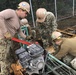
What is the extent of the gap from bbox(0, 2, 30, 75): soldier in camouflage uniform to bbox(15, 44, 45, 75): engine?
17.1 inches

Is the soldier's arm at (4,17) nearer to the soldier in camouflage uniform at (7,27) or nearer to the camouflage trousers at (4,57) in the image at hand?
the soldier in camouflage uniform at (7,27)

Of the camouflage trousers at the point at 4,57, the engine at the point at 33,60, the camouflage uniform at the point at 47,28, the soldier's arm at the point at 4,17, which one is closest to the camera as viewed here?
the soldier's arm at the point at 4,17

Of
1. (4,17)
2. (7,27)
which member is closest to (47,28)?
(7,27)

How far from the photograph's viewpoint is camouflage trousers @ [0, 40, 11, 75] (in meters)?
4.31

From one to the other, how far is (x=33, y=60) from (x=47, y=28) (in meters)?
1.81

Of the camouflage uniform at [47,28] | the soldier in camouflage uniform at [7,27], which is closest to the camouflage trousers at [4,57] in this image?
the soldier in camouflage uniform at [7,27]

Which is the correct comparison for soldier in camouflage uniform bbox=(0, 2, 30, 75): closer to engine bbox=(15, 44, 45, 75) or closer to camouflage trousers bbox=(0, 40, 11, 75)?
camouflage trousers bbox=(0, 40, 11, 75)

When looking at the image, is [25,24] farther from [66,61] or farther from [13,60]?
[66,61]

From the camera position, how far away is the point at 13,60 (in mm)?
4766

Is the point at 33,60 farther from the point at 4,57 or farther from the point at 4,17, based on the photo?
the point at 4,17

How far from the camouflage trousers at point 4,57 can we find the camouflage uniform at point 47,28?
152cm

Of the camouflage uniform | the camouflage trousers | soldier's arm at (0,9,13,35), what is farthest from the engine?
the camouflage uniform

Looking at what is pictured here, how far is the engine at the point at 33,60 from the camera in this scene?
4.03 metres

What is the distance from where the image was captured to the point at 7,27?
4.24 meters
